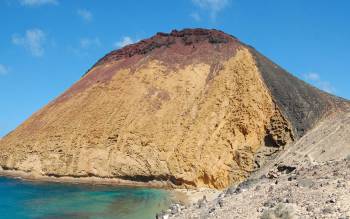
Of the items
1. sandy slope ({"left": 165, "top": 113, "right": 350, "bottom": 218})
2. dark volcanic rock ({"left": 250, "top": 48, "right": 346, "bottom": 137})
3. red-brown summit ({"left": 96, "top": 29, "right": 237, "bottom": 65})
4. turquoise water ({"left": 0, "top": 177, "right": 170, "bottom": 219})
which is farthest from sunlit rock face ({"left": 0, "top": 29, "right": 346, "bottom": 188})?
sandy slope ({"left": 165, "top": 113, "right": 350, "bottom": 218})

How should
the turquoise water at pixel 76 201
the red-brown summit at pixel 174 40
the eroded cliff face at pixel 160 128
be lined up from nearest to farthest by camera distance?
1. the turquoise water at pixel 76 201
2. the eroded cliff face at pixel 160 128
3. the red-brown summit at pixel 174 40

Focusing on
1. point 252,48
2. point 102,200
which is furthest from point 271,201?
point 252,48

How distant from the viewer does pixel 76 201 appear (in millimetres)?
Answer: 23391

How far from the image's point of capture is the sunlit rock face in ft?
105

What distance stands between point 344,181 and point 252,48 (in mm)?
29528

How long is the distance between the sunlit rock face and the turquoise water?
3319 mm

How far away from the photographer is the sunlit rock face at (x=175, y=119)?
3188 cm

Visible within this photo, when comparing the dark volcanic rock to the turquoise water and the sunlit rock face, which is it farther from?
the turquoise water

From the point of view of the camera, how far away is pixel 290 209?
1157 centimetres

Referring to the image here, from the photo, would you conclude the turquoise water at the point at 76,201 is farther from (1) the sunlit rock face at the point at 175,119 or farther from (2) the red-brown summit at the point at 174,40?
(2) the red-brown summit at the point at 174,40

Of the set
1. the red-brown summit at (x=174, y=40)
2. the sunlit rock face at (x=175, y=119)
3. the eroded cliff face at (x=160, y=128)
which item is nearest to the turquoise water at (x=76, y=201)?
the eroded cliff face at (x=160, y=128)

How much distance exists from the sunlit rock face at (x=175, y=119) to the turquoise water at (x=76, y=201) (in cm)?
332

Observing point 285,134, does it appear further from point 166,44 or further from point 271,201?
point 271,201

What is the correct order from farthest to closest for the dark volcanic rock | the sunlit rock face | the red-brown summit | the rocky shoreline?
1. the red-brown summit
2. the dark volcanic rock
3. the sunlit rock face
4. the rocky shoreline
